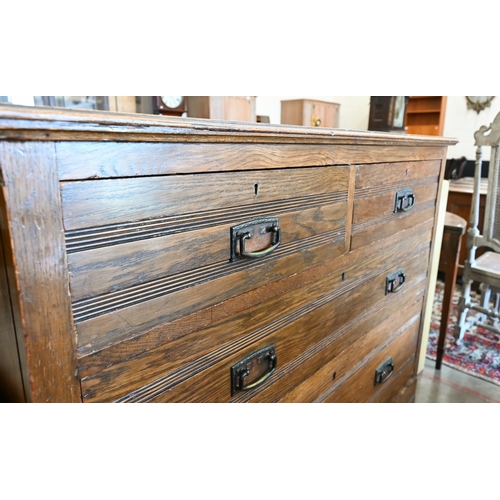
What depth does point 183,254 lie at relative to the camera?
579mm

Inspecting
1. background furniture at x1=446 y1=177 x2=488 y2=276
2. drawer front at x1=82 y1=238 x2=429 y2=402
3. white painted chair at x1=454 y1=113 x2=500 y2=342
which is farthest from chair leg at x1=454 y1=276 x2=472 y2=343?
drawer front at x1=82 y1=238 x2=429 y2=402

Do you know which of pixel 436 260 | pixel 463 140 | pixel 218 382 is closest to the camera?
pixel 218 382

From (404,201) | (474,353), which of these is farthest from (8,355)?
(474,353)

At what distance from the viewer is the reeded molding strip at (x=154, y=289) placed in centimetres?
48

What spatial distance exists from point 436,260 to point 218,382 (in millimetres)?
1464

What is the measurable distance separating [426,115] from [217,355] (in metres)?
3.89

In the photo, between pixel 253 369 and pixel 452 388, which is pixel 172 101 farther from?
pixel 452 388

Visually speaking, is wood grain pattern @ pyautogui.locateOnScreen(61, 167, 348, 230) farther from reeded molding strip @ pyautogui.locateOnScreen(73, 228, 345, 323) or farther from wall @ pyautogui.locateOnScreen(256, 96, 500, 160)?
wall @ pyautogui.locateOnScreen(256, 96, 500, 160)

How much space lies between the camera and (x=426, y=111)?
376 centimetres

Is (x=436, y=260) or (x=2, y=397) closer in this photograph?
(x=2, y=397)

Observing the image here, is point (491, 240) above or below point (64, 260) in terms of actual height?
below
